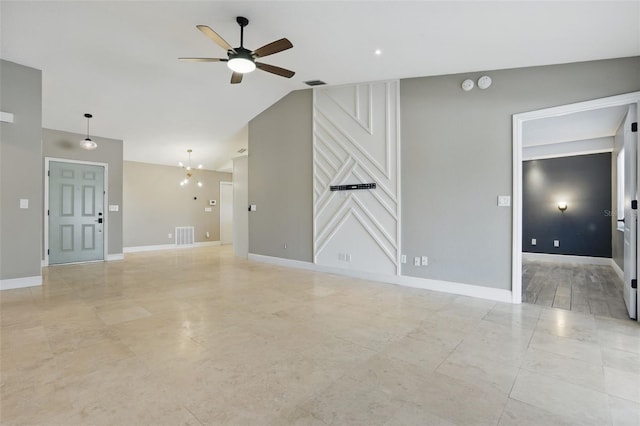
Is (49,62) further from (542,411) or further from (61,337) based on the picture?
(542,411)

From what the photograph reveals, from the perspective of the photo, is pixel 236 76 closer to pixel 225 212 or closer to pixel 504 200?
pixel 504 200

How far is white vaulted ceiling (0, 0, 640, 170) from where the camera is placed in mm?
2867

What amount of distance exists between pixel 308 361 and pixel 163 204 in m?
8.49

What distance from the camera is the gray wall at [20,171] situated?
4.24 metres

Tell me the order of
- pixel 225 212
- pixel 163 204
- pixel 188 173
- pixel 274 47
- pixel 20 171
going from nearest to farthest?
pixel 274 47
pixel 20 171
pixel 188 173
pixel 163 204
pixel 225 212

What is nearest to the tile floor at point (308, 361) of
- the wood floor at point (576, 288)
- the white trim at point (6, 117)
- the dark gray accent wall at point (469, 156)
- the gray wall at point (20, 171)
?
the wood floor at point (576, 288)

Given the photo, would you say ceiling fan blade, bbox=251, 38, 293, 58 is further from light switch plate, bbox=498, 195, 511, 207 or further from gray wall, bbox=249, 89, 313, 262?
light switch plate, bbox=498, 195, 511, 207

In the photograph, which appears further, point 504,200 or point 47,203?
point 47,203

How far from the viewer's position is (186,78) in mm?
5113

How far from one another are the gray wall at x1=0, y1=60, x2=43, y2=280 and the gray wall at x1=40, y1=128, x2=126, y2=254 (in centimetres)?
236

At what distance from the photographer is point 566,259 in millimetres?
A: 6652

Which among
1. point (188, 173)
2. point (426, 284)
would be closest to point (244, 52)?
point (426, 284)

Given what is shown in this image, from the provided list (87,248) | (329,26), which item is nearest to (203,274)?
(87,248)

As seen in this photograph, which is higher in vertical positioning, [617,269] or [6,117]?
[6,117]
